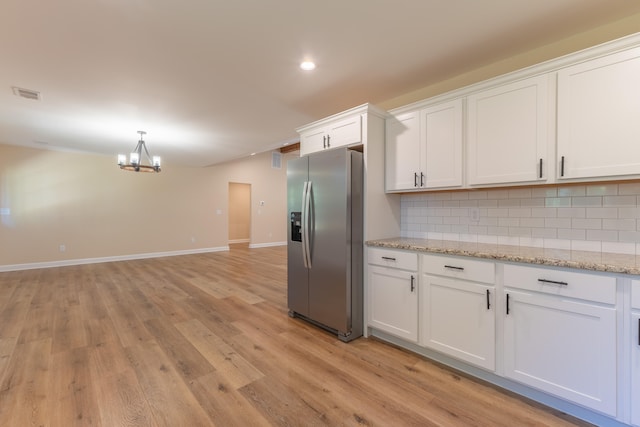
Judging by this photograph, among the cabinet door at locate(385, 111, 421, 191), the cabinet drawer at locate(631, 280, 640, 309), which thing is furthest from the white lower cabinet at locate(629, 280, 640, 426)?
the cabinet door at locate(385, 111, 421, 191)

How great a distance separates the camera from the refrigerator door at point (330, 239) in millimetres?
2555

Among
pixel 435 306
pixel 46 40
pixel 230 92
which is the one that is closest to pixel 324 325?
pixel 435 306

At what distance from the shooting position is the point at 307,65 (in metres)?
2.36

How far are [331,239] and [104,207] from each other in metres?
6.32

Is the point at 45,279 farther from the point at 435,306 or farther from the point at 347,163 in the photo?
the point at 435,306

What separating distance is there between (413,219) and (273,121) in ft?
7.56

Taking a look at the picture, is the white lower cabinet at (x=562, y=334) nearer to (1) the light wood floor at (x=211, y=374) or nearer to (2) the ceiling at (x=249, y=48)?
(1) the light wood floor at (x=211, y=374)

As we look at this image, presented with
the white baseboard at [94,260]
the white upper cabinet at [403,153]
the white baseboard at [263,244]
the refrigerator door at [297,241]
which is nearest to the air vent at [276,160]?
the white baseboard at [263,244]

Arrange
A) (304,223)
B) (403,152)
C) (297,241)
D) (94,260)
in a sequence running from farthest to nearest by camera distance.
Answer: (94,260) < (297,241) < (304,223) < (403,152)

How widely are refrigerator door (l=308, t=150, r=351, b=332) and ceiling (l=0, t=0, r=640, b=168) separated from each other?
0.83m

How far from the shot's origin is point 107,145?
208 inches

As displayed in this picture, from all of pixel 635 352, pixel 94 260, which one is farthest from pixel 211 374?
pixel 94 260

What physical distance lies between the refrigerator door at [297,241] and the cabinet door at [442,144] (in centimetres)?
117

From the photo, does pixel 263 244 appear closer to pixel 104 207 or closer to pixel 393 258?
pixel 104 207
